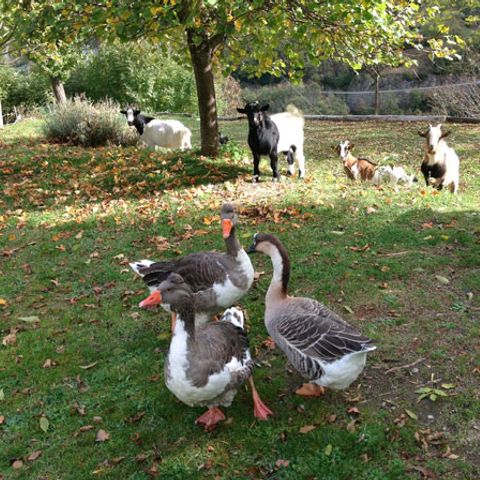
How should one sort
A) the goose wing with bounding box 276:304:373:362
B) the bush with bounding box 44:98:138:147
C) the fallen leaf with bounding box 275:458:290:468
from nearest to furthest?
the fallen leaf with bounding box 275:458:290:468
the goose wing with bounding box 276:304:373:362
the bush with bounding box 44:98:138:147

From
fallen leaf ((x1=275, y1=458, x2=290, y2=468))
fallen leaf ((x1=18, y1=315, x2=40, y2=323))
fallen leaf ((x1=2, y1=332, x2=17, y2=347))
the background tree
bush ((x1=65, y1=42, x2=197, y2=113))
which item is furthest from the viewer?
bush ((x1=65, y1=42, x2=197, y2=113))

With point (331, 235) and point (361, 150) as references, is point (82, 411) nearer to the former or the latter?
point (331, 235)

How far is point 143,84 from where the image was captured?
28.2 metres

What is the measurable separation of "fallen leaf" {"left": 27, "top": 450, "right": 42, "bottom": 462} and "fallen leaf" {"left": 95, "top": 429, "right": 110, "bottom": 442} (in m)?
0.52

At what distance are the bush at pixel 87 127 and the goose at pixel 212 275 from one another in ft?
36.3

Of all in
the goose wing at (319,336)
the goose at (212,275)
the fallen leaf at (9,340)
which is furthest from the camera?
the fallen leaf at (9,340)

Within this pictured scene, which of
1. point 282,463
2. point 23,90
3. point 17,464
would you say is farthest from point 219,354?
point 23,90

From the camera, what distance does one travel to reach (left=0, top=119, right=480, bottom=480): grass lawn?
438cm

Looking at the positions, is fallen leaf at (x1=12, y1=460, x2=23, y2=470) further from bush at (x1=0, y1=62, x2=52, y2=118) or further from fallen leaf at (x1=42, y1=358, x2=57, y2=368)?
bush at (x1=0, y1=62, x2=52, y2=118)

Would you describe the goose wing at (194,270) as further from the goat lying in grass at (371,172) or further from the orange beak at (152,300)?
the goat lying in grass at (371,172)

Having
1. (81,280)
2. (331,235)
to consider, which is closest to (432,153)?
(331,235)

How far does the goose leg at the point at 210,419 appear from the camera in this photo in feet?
15.3

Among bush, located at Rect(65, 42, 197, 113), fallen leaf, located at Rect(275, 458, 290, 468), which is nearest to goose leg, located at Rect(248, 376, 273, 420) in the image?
fallen leaf, located at Rect(275, 458, 290, 468)

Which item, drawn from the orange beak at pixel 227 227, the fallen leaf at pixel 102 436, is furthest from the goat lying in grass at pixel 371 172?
the fallen leaf at pixel 102 436
